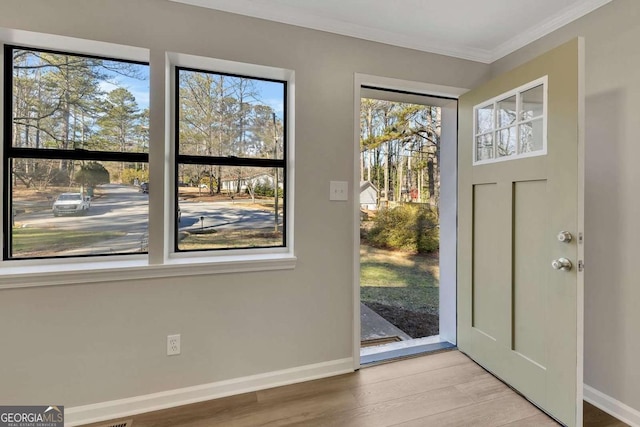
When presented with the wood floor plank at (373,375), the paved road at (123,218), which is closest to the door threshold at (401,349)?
the wood floor plank at (373,375)

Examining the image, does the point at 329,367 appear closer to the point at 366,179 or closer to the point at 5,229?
the point at 366,179

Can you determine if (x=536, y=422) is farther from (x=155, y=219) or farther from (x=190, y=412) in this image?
(x=155, y=219)

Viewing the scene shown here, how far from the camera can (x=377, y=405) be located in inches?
67.2

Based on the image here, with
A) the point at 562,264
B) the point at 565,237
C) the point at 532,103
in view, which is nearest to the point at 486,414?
the point at 562,264

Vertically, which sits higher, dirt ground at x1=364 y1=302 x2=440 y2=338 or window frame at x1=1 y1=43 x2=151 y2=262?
window frame at x1=1 y1=43 x2=151 y2=262

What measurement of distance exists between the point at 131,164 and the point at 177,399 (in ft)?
4.57

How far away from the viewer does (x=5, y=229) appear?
1.60 metres

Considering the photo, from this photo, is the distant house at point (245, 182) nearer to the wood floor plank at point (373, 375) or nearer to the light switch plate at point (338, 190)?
the light switch plate at point (338, 190)

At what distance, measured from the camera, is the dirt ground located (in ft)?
8.30

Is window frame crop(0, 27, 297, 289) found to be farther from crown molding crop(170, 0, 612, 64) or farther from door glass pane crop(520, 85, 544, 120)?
door glass pane crop(520, 85, 544, 120)

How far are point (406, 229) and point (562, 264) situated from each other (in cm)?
114

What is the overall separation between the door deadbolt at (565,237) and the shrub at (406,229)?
3.59 ft

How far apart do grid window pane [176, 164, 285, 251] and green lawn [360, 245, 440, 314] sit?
806 millimetres

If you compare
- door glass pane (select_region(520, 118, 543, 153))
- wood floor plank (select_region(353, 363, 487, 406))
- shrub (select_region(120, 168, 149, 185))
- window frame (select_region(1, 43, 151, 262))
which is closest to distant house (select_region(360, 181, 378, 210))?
door glass pane (select_region(520, 118, 543, 153))
